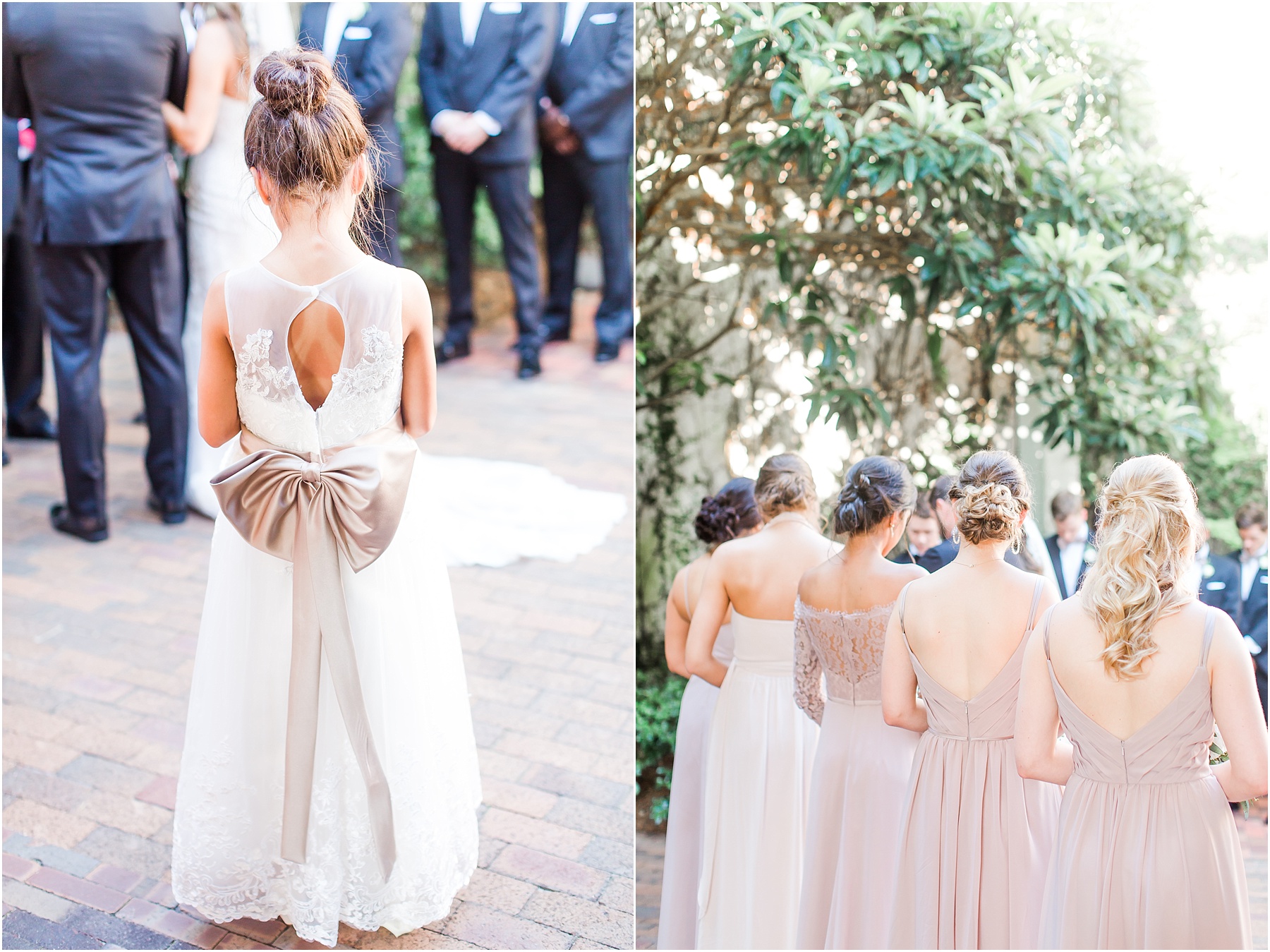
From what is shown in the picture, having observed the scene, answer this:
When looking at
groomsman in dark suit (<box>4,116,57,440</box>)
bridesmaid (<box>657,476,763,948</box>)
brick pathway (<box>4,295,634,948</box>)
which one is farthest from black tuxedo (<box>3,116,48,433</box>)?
bridesmaid (<box>657,476,763,948</box>)

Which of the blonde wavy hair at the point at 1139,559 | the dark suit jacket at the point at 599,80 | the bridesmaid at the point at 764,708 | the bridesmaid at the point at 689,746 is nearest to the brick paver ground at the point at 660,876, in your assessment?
the bridesmaid at the point at 689,746

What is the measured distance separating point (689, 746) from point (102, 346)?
2.95 m

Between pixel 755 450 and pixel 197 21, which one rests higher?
pixel 197 21

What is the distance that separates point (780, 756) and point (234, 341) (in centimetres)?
145

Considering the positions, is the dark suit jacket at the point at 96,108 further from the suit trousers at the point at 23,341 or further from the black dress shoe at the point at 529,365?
the black dress shoe at the point at 529,365

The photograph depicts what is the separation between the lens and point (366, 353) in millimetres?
1884

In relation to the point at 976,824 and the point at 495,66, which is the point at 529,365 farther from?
the point at 976,824

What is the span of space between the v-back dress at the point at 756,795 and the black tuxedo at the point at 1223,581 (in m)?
1.33

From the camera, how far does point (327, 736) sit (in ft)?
6.64

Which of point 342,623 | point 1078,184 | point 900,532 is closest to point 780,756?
point 900,532

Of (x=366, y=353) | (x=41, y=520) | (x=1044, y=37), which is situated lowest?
(x=41, y=520)

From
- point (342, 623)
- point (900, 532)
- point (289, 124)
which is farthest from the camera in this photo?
point (900, 532)

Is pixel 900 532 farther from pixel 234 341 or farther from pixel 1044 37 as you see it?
pixel 1044 37

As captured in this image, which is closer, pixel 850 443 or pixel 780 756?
pixel 780 756
